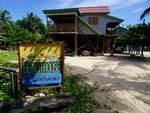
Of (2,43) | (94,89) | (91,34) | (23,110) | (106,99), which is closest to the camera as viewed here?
(23,110)

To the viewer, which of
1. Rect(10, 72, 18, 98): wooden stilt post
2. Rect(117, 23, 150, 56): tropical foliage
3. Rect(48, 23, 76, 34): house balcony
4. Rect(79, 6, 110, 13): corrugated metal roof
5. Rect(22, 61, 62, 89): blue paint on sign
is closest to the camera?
Rect(10, 72, 18, 98): wooden stilt post

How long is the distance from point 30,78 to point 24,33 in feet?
161

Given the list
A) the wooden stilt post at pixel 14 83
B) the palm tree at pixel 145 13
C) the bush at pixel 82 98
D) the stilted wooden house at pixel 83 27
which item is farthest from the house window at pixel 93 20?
the wooden stilt post at pixel 14 83

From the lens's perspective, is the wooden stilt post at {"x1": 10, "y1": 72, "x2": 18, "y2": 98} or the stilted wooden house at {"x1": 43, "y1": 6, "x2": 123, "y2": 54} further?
the stilted wooden house at {"x1": 43, "y1": 6, "x2": 123, "y2": 54}

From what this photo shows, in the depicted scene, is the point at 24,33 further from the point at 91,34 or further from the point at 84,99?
the point at 84,99

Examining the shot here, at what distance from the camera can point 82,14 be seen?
1558 inches

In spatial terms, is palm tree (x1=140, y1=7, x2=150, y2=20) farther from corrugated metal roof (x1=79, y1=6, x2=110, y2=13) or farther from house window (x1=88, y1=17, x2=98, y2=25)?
house window (x1=88, y1=17, x2=98, y2=25)

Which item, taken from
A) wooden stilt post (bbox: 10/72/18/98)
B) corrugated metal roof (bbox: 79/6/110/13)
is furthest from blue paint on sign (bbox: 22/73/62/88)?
corrugated metal roof (bbox: 79/6/110/13)

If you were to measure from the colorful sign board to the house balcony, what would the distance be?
82.1ft

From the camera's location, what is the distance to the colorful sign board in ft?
30.9

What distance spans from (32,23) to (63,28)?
3854 centimetres

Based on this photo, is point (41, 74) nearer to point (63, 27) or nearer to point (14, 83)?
point (14, 83)

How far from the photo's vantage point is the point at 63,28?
35.4m

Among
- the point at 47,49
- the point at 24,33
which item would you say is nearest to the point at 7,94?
the point at 47,49
